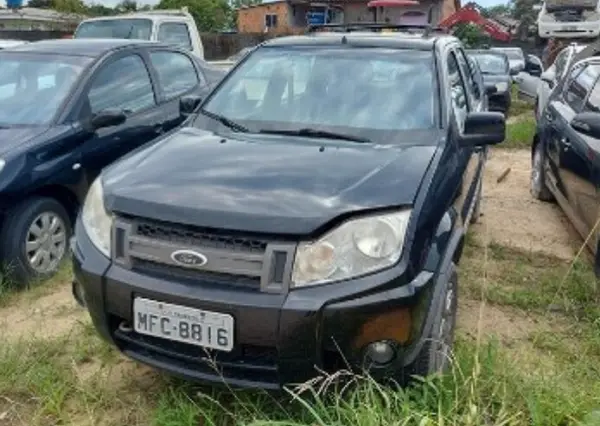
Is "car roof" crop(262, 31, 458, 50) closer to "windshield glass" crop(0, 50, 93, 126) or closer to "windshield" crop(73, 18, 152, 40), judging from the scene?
"windshield glass" crop(0, 50, 93, 126)

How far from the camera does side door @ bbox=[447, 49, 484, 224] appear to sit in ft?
11.9

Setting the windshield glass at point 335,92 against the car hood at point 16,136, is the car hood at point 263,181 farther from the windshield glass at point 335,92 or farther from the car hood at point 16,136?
the car hood at point 16,136

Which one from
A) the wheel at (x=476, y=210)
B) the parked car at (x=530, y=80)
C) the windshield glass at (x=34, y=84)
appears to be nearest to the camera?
the windshield glass at (x=34, y=84)

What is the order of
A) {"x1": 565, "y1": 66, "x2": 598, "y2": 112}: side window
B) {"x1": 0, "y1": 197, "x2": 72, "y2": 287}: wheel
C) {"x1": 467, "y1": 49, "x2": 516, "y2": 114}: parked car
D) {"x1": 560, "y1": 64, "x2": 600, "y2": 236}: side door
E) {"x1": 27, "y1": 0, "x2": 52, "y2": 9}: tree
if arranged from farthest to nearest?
{"x1": 27, "y1": 0, "x2": 52, "y2": 9}: tree → {"x1": 467, "y1": 49, "x2": 516, "y2": 114}: parked car → {"x1": 565, "y1": 66, "x2": 598, "y2": 112}: side window → {"x1": 560, "y1": 64, "x2": 600, "y2": 236}: side door → {"x1": 0, "y1": 197, "x2": 72, "y2": 287}: wheel

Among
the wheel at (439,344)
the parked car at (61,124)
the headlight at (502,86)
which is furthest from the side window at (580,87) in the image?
the headlight at (502,86)

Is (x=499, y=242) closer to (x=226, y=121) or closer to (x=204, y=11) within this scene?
(x=226, y=121)

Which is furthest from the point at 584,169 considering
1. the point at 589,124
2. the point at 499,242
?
the point at 499,242

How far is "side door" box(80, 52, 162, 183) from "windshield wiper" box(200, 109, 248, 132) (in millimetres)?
1291

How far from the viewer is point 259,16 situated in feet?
153

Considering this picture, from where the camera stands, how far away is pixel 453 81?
407 centimetres

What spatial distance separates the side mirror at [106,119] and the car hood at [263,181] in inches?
60.5

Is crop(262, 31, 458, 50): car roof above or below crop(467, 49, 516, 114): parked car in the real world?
above

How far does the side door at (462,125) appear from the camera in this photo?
362 cm

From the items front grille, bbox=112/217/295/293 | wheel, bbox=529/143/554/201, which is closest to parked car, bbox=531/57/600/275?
wheel, bbox=529/143/554/201
